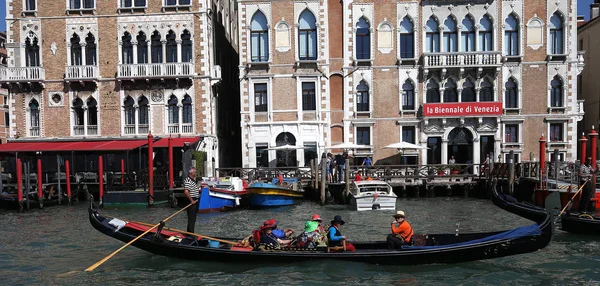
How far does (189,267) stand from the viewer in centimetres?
968

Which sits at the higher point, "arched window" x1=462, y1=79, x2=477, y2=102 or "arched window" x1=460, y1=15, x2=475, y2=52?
"arched window" x1=460, y1=15, x2=475, y2=52

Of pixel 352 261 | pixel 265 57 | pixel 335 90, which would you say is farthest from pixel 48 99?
pixel 352 261

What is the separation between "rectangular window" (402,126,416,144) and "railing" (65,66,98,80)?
13.5 meters

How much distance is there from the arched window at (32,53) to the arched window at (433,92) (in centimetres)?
1711

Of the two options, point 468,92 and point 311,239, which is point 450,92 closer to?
point 468,92

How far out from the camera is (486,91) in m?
24.0

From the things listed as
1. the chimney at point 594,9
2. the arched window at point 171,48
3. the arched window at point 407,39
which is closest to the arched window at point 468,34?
the arched window at point 407,39

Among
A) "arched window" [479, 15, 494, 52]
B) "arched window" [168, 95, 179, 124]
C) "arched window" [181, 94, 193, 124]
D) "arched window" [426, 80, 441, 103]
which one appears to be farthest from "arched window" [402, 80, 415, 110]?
"arched window" [168, 95, 179, 124]

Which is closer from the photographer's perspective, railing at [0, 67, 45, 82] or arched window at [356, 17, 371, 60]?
railing at [0, 67, 45, 82]

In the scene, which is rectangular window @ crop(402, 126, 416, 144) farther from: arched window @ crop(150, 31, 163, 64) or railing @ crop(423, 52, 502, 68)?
arched window @ crop(150, 31, 163, 64)

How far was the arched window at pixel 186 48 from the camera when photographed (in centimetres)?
2350

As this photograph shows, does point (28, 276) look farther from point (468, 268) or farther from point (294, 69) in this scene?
point (294, 69)

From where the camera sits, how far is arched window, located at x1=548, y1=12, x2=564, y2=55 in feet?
77.8

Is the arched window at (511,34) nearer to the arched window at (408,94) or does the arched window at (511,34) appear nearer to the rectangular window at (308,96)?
the arched window at (408,94)
